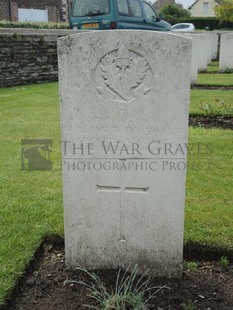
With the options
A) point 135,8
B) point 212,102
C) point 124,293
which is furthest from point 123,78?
point 135,8

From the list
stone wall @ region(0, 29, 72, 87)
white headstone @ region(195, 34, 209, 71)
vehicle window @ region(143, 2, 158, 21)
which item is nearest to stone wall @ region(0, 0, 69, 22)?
vehicle window @ region(143, 2, 158, 21)

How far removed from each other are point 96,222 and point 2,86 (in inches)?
339

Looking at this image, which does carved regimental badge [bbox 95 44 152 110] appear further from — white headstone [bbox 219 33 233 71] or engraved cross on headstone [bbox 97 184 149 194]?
white headstone [bbox 219 33 233 71]

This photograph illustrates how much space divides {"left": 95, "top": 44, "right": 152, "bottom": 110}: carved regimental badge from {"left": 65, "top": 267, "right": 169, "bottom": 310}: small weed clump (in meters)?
0.96

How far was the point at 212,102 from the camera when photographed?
745 centimetres

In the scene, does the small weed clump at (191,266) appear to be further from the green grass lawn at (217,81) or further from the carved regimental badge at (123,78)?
the green grass lawn at (217,81)

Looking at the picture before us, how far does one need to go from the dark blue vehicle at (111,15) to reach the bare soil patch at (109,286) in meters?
10.6

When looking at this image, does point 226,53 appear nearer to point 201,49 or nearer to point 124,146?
point 201,49

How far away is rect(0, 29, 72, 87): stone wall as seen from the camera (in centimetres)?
1013

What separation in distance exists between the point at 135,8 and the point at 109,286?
1216cm

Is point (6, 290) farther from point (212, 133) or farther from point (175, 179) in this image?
point (212, 133)

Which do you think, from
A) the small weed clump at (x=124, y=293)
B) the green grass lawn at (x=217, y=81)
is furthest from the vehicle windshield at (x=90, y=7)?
the small weed clump at (x=124, y=293)

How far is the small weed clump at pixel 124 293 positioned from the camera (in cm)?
205

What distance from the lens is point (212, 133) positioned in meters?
5.43
